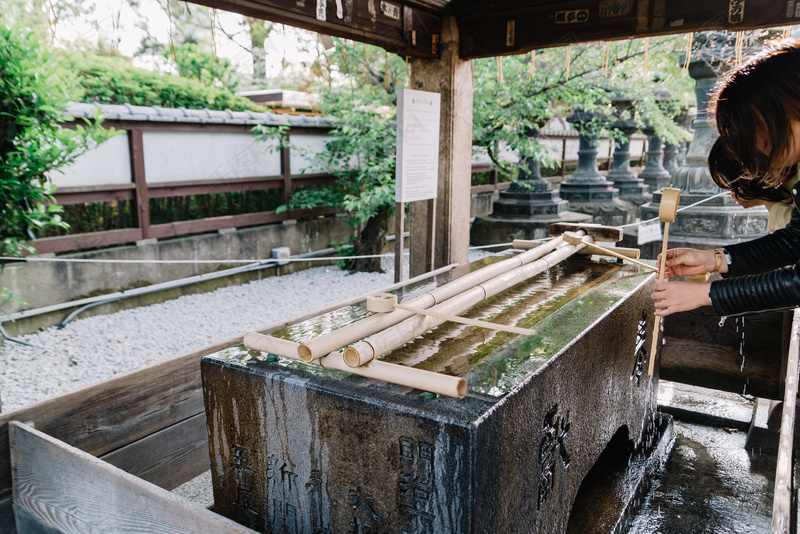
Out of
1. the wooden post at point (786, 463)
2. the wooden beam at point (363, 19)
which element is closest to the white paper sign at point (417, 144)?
the wooden beam at point (363, 19)

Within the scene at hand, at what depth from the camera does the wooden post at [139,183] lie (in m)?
6.26

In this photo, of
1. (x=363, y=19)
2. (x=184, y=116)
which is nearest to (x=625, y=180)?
(x=184, y=116)

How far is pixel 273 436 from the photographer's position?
1748 mm

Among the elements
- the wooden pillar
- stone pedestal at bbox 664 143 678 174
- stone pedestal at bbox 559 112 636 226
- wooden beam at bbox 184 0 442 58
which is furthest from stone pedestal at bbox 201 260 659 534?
stone pedestal at bbox 664 143 678 174

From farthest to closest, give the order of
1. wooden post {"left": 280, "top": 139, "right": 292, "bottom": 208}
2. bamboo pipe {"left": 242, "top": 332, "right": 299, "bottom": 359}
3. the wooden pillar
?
wooden post {"left": 280, "top": 139, "right": 292, "bottom": 208} < the wooden pillar < bamboo pipe {"left": 242, "top": 332, "right": 299, "bottom": 359}

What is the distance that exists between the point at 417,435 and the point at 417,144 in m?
3.14

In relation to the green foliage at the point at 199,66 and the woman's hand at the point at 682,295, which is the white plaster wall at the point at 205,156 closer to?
the green foliage at the point at 199,66

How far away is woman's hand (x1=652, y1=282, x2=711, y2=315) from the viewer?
1954mm

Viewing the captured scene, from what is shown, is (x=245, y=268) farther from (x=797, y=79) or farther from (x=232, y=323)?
(x=797, y=79)

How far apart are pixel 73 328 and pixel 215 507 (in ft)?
14.6

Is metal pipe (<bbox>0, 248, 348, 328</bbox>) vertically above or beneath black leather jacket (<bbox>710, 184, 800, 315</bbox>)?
beneath

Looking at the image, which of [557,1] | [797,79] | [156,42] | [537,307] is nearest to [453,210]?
[557,1]

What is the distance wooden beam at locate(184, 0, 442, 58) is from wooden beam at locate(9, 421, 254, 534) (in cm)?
219

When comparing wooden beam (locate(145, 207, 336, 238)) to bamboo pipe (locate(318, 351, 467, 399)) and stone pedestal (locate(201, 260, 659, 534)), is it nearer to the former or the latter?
stone pedestal (locate(201, 260, 659, 534))
